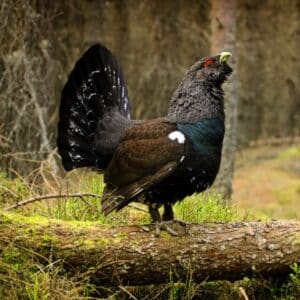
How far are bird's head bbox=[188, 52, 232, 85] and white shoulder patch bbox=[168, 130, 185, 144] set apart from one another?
0.53 m

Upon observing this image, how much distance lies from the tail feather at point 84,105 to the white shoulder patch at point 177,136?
888 millimetres

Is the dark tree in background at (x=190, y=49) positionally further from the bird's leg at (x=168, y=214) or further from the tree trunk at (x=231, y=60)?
the bird's leg at (x=168, y=214)

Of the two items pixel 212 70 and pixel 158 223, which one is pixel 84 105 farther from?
pixel 158 223

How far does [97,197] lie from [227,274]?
133cm

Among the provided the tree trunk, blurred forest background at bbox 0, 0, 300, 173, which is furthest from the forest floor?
the tree trunk

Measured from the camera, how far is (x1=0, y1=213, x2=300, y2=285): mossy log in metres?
4.78

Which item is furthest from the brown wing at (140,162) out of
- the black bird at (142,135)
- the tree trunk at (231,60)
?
the tree trunk at (231,60)

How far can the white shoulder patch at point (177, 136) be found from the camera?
4.98 m

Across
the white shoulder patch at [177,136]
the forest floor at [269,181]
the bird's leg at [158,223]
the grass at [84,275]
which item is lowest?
the forest floor at [269,181]

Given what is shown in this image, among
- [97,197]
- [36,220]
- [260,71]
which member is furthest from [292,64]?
[36,220]

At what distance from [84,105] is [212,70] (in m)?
1.05

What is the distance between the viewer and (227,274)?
201 inches

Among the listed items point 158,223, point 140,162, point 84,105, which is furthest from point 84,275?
point 84,105

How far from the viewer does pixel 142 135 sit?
521cm
